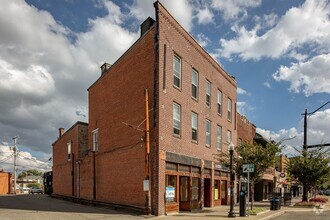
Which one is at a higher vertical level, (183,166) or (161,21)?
(161,21)

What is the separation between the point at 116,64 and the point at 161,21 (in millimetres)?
5663

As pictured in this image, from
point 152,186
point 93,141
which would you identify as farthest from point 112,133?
point 152,186

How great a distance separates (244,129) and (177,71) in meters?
17.6

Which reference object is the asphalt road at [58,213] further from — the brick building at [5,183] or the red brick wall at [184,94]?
the brick building at [5,183]

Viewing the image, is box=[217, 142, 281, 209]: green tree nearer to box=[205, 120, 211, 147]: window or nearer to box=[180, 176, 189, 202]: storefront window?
box=[205, 120, 211, 147]: window

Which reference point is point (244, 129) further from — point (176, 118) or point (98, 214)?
point (98, 214)

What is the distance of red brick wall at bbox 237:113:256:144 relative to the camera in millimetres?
35844

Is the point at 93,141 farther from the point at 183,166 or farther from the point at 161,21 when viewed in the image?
A: the point at 161,21

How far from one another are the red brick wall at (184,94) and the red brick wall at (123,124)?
33.2 inches

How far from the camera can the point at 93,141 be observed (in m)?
28.0

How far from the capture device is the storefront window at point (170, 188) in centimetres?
1975

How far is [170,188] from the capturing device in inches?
787

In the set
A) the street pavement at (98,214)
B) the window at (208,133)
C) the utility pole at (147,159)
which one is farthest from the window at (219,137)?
the utility pole at (147,159)

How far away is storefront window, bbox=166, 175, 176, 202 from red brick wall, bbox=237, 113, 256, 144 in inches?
628
